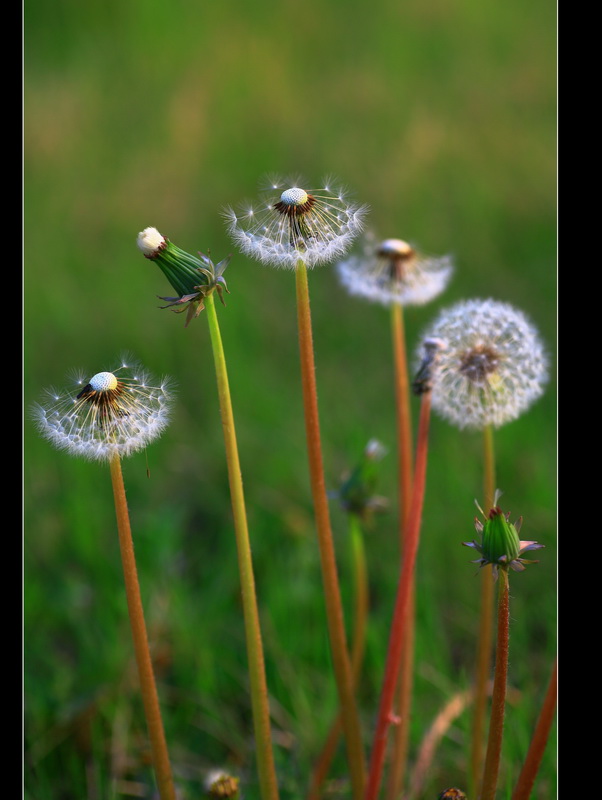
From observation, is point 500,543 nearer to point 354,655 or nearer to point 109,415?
point 109,415

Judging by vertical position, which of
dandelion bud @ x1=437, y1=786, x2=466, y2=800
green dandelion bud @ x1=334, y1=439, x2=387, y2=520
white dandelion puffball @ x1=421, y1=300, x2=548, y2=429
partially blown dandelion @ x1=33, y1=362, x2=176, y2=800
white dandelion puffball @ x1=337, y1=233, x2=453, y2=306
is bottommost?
dandelion bud @ x1=437, y1=786, x2=466, y2=800

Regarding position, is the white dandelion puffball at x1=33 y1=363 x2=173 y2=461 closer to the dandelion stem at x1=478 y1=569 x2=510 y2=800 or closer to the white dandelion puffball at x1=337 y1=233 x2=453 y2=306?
the dandelion stem at x1=478 y1=569 x2=510 y2=800

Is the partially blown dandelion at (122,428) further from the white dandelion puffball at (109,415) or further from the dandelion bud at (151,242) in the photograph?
the dandelion bud at (151,242)

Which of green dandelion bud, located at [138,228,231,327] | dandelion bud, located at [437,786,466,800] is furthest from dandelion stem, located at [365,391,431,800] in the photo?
green dandelion bud, located at [138,228,231,327]

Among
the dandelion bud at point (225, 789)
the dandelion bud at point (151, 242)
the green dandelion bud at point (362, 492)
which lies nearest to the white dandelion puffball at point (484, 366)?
the green dandelion bud at point (362, 492)

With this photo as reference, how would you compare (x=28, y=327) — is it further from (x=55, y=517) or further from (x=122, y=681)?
(x=122, y=681)
